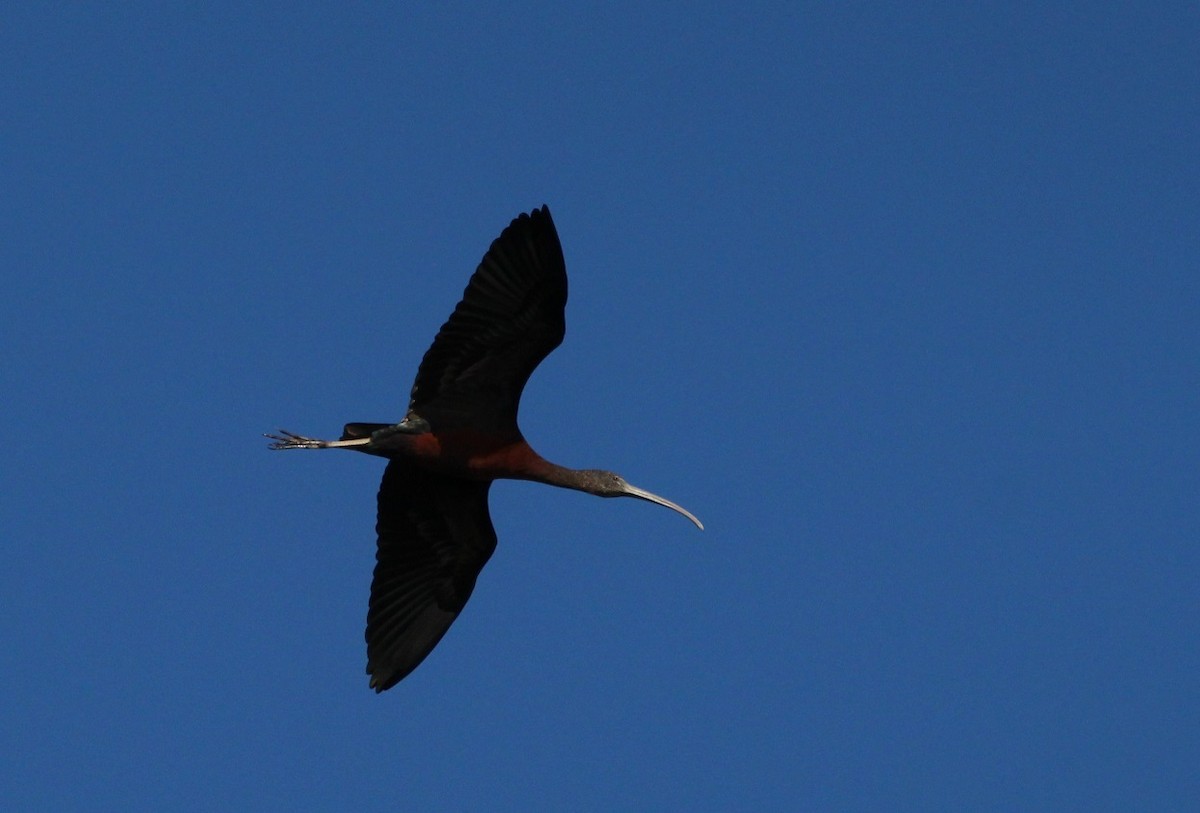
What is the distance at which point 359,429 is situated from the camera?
60.5 feet

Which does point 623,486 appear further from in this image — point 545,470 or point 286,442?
point 286,442

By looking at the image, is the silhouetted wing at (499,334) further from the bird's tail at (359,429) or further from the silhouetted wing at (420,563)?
the silhouetted wing at (420,563)

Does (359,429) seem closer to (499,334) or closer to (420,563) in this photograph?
(499,334)

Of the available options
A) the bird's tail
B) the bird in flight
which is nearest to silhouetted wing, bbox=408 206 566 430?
the bird in flight

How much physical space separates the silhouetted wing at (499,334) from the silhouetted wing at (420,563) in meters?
1.83

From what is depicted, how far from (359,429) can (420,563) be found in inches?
104

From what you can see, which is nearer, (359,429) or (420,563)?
(359,429)

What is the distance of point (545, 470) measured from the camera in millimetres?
19062

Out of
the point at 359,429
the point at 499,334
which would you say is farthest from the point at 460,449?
the point at 499,334

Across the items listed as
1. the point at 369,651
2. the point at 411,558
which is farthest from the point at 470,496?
the point at 369,651

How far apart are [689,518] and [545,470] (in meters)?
2.30

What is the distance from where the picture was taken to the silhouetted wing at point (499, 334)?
1738 cm

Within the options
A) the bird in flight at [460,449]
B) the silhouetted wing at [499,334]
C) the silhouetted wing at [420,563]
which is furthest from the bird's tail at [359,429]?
the silhouetted wing at [420,563]

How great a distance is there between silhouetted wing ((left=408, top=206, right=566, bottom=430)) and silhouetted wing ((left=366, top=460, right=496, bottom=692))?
5.99 ft
